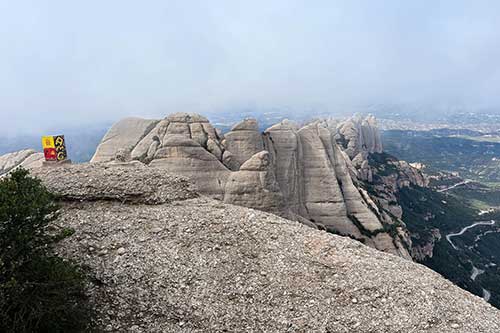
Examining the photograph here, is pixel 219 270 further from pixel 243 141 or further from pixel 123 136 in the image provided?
pixel 123 136

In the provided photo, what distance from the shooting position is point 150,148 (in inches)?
1812

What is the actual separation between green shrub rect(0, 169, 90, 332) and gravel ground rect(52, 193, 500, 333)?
207cm

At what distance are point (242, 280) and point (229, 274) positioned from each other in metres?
0.55

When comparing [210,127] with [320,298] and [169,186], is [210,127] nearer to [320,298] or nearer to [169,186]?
[169,186]

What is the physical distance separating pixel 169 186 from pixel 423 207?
362 feet

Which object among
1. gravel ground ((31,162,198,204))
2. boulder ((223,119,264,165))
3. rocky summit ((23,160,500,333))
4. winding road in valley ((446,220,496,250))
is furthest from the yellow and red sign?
winding road in valley ((446,220,496,250))

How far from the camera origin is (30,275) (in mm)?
10961

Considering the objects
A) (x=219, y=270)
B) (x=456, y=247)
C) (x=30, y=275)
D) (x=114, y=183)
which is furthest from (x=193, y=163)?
(x=456, y=247)

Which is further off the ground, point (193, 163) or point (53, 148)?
point (53, 148)

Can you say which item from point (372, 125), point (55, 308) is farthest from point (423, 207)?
point (55, 308)

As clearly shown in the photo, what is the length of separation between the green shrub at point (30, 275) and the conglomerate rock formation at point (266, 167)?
27.8 m

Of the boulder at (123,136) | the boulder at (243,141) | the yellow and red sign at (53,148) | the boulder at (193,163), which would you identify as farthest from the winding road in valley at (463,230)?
the yellow and red sign at (53,148)

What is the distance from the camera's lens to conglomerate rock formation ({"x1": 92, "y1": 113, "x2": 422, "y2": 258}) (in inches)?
1582

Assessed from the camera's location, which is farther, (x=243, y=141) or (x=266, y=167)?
(x=243, y=141)
